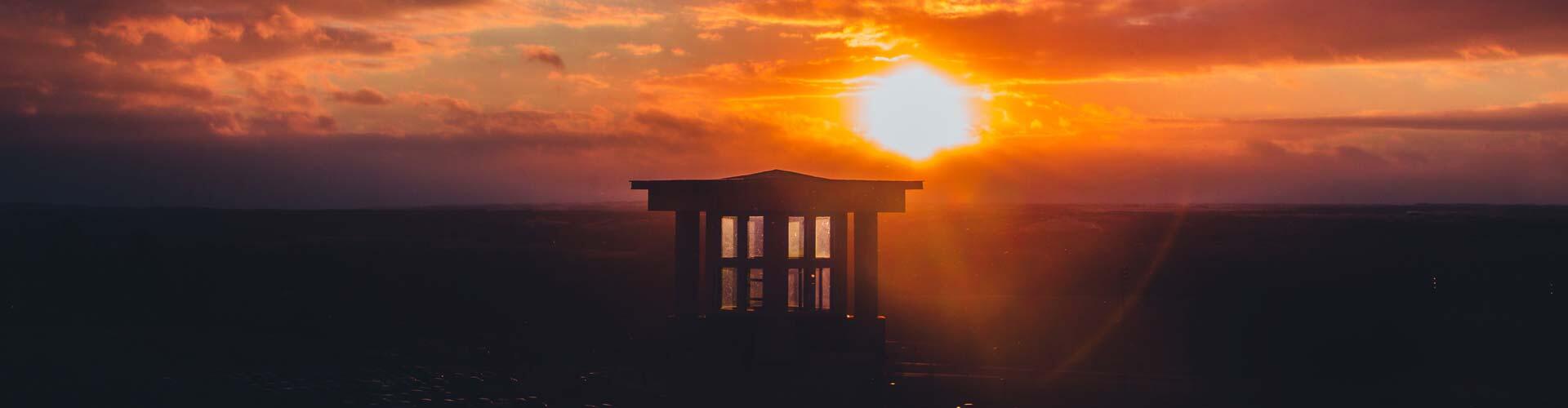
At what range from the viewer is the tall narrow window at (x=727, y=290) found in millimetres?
34906

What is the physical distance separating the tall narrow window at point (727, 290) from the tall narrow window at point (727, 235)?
0.67 m

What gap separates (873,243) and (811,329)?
331cm

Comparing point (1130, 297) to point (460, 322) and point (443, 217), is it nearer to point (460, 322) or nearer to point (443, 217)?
point (460, 322)

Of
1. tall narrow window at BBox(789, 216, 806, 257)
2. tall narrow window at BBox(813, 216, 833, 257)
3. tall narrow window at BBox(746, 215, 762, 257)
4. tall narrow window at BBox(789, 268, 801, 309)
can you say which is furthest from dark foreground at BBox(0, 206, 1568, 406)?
tall narrow window at BBox(789, 216, 806, 257)

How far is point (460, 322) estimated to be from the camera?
4453cm

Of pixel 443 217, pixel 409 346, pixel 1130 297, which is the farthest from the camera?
pixel 443 217

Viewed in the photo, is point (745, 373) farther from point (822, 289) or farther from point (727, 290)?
point (822, 289)

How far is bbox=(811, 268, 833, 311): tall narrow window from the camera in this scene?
1368 inches

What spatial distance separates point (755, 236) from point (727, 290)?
1967 mm

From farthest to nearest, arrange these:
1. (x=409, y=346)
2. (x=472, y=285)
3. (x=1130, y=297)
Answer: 1. (x=472, y=285)
2. (x=1130, y=297)
3. (x=409, y=346)

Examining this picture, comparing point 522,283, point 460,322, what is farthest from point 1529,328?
point 522,283

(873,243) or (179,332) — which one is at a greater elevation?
(873,243)

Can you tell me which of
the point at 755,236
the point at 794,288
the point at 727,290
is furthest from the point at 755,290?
the point at 755,236

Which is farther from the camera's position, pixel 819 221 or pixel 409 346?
pixel 409 346
